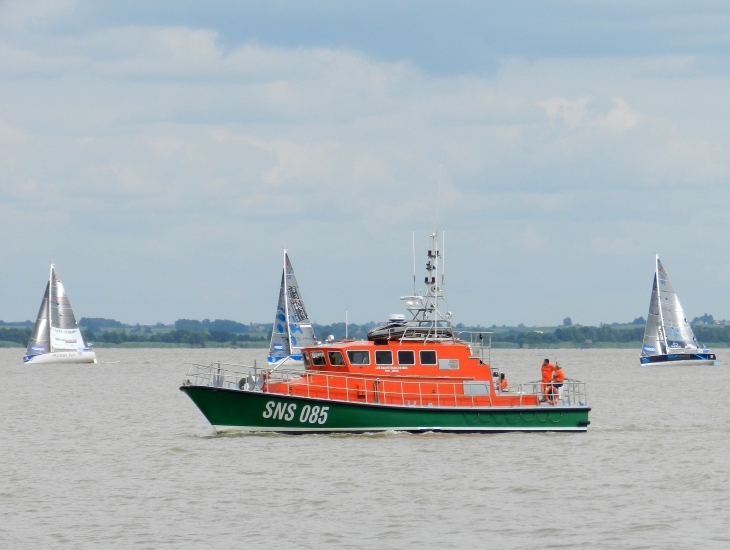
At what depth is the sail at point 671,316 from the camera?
366ft

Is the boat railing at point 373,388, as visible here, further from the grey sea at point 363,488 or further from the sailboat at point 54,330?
the sailboat at point 54,330

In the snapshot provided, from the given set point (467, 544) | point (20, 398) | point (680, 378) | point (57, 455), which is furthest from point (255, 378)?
point (680, 378)

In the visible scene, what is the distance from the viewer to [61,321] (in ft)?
356

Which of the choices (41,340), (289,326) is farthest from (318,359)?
(41,340)

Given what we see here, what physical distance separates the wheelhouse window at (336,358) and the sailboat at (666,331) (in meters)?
80.3

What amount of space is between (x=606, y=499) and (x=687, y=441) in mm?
12489

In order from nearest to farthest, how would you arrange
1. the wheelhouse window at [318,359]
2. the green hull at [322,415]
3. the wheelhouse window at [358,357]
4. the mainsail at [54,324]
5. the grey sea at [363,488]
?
the grey sea at [363,488], the green hull at [322,415], the wheelhouse window at [358,357], the wheelhouse window at [318,359], the mainsail at [54,324]

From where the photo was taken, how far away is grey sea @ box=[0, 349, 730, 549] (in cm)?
2206

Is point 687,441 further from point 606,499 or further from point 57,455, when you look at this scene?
point 57,455

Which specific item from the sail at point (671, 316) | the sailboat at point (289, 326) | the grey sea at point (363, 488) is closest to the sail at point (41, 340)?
the sailboat at point (289, 326)

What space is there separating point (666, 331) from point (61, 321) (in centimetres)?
5253

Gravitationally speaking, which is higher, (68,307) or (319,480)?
(68,307)

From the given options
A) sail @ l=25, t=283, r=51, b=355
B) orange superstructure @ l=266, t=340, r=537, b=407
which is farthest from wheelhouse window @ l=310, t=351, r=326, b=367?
sail @ l=25, t=283, r=51, b=355

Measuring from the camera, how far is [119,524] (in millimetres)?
23062
